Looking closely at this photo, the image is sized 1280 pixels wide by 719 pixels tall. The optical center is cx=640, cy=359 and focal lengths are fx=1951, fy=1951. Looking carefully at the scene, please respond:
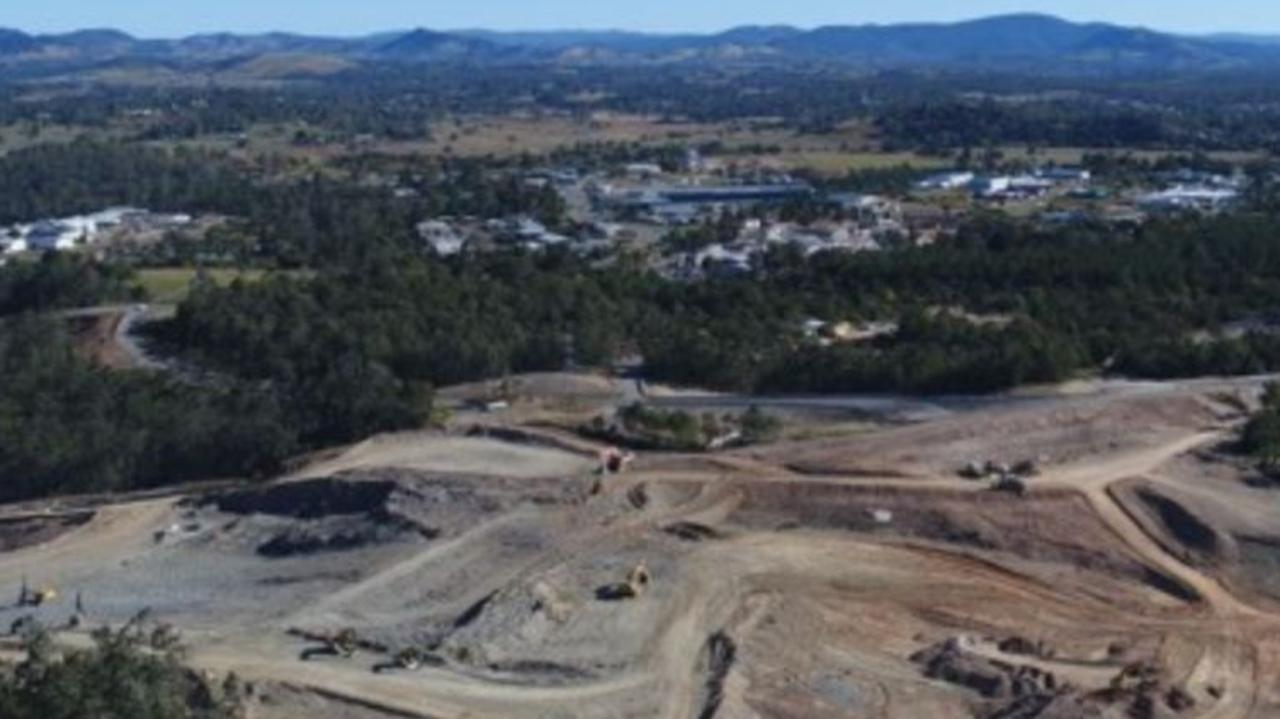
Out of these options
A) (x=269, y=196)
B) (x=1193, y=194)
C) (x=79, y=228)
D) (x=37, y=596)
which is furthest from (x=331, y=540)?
(x=1193, y=194)

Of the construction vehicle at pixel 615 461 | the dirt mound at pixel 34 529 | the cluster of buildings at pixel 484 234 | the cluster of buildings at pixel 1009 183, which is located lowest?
the cluster of buildings at pixel 1009 183

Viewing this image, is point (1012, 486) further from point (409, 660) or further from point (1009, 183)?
point (1009, 183)

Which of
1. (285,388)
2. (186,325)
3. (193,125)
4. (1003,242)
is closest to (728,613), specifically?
(285,388)

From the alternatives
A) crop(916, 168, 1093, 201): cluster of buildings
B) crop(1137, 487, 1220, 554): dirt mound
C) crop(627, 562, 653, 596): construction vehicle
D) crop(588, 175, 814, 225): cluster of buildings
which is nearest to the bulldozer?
crop(627, 562, 653, 596): construction vehicle

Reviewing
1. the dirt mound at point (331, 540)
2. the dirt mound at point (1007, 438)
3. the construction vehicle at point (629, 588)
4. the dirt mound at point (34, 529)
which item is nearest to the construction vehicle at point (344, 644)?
the construction vehicle at point (629, 588)

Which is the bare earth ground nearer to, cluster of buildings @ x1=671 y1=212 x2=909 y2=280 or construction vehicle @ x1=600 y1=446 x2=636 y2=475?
construction vehicle @ x1=600 y1=446 x2=636 y2=475

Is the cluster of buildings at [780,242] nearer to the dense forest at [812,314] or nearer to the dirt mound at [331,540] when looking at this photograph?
the dense forest at [812,314]
